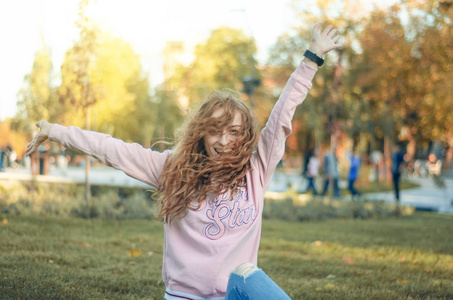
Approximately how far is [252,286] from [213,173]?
28.8 inches

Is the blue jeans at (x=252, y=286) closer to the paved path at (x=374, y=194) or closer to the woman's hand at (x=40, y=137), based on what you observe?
the woman's hand at (x=40, y=137)

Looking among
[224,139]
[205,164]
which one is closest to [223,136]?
[224,139]

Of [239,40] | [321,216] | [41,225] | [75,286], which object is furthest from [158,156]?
[239,40]

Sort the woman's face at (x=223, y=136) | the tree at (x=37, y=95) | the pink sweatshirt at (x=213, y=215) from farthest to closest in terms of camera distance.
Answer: the tree at (x=37, y=95) < the woman's face at (x=223, y=136) < the pink sweatshirt at (x=213, y=215)

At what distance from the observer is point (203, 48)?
4438 centimetres

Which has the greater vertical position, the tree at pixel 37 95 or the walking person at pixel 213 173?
the tree at pixel 37 95

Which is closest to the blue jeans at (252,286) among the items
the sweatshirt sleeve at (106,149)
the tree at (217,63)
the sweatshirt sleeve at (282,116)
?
the sweatshirt sleeve at (282,116)

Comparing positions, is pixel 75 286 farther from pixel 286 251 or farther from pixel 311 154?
pixel 311 154

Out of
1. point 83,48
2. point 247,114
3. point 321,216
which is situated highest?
point 83,48

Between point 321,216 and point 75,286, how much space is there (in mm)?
7579

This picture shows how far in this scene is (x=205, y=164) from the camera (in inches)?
110

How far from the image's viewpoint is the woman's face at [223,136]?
2713 millimetres

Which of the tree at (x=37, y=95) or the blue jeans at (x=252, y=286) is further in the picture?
the tree at (x=37, y=95)

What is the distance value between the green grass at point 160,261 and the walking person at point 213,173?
64.7 inches
